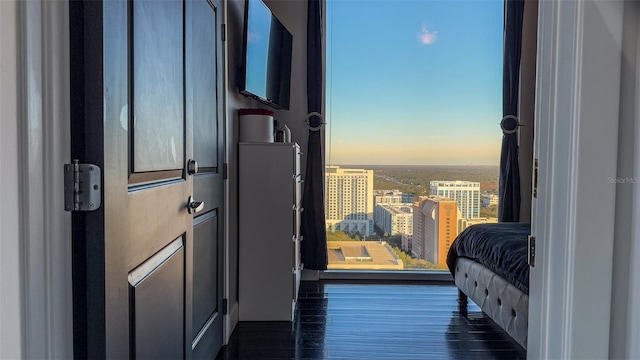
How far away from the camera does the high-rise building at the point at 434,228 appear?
154 inches

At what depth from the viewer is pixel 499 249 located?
2496mm

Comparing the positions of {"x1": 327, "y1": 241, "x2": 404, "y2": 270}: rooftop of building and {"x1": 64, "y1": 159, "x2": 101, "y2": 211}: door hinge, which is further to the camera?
{"x1": 327, "y1": 241, "x2": 404, "y2": 270}: rooftop of building

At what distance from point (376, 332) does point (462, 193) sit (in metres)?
1.87

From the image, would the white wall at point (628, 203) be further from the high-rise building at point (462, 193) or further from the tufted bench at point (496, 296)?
the high-rise building at point (462, 193)

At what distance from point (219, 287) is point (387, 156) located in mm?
2160

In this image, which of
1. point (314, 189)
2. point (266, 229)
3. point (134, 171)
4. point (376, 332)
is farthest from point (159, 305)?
point (314, 189)

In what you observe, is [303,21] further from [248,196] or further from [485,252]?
[485,252]

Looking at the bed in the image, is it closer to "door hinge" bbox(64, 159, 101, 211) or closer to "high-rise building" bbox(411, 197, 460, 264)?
"high-rise building" bbox(411, 197, 460, 264)

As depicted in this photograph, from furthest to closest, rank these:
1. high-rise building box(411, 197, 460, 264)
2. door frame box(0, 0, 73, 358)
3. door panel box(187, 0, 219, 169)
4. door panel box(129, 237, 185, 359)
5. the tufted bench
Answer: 1. high-rise building box(411, 197, 460, 264)
2. the tufted bench
3. door panel box(187, 0, 219, 169)
4. door panel box(129, 237, 185, 359)
5. door frame box(0, 0, 73, 358)

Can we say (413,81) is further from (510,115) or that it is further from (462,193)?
(462,193)

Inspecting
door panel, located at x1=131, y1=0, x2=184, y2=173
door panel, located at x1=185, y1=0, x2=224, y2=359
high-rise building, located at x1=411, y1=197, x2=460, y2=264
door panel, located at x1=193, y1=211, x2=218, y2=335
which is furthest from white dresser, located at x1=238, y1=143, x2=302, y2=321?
high-rise building, located at x1=411, y1=197, x2=460, y2=264

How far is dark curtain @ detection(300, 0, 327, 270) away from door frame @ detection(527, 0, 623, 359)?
3049mm

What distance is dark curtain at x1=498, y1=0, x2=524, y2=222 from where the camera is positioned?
3.80 metres

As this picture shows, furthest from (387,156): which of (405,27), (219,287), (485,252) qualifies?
(219,287)
